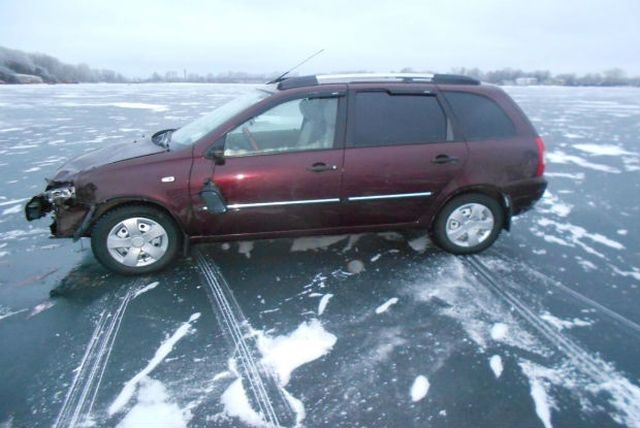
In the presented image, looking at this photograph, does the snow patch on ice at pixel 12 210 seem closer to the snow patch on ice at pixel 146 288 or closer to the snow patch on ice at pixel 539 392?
the snow patch on ice at pixel 146 288

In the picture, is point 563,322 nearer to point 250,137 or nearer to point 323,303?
point 323,303

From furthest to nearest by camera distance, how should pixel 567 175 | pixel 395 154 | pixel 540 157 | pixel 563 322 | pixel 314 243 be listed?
pixel 567 175, pixel 314 243, pixel 540 157, pixel 395 154, pixel 563 322

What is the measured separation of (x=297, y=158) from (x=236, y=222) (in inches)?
32.6

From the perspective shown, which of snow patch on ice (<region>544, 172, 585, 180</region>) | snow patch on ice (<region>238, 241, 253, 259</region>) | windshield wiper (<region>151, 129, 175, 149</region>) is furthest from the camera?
snow patch on ice (<region>544, 172, 585, 180</region>)

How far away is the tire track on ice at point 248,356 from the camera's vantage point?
2.40 meters

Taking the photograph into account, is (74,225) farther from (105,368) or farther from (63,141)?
(63,141)

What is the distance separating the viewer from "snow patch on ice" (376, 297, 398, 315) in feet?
11.0

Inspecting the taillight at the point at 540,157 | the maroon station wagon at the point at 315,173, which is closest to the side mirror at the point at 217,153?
the maroon station wagon at the point at 315,173

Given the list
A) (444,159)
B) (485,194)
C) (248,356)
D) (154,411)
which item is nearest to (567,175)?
(485,194)

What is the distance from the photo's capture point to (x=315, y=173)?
3729 millimetres

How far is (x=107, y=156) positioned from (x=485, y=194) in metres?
3.74

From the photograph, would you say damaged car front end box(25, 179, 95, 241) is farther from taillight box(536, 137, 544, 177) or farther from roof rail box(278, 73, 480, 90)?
taillight box(536, 137, 544, 177)

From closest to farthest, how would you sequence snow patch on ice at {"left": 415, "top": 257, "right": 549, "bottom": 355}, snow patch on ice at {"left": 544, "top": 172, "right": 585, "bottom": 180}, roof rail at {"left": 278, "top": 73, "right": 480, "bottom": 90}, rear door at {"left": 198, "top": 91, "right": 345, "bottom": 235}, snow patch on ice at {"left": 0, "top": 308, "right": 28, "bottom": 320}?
snow patch on ice at {"left": 415, "top": 257, "right": 549, "bottom": 355} < snow patch on ice at {"left": 0, "top": 308, "right": 28, "bottom": 320} < rear door at {"left": 198, "top": 91, "right": 345, "bottom": 235} < roof rail at {"left": 278, "top": 73, "right": 480, "bottom": 90} < snow patch on ice at {"left": 544, "top": 172, "right": 585, "bottom": 180}

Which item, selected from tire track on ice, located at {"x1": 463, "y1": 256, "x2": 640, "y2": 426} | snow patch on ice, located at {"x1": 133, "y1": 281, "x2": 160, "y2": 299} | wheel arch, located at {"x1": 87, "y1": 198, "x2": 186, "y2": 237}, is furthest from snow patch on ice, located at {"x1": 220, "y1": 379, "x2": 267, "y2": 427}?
tire track on ice, located at {"x1": 463, "y1": 256, "x2": 640, "y2": 426}
